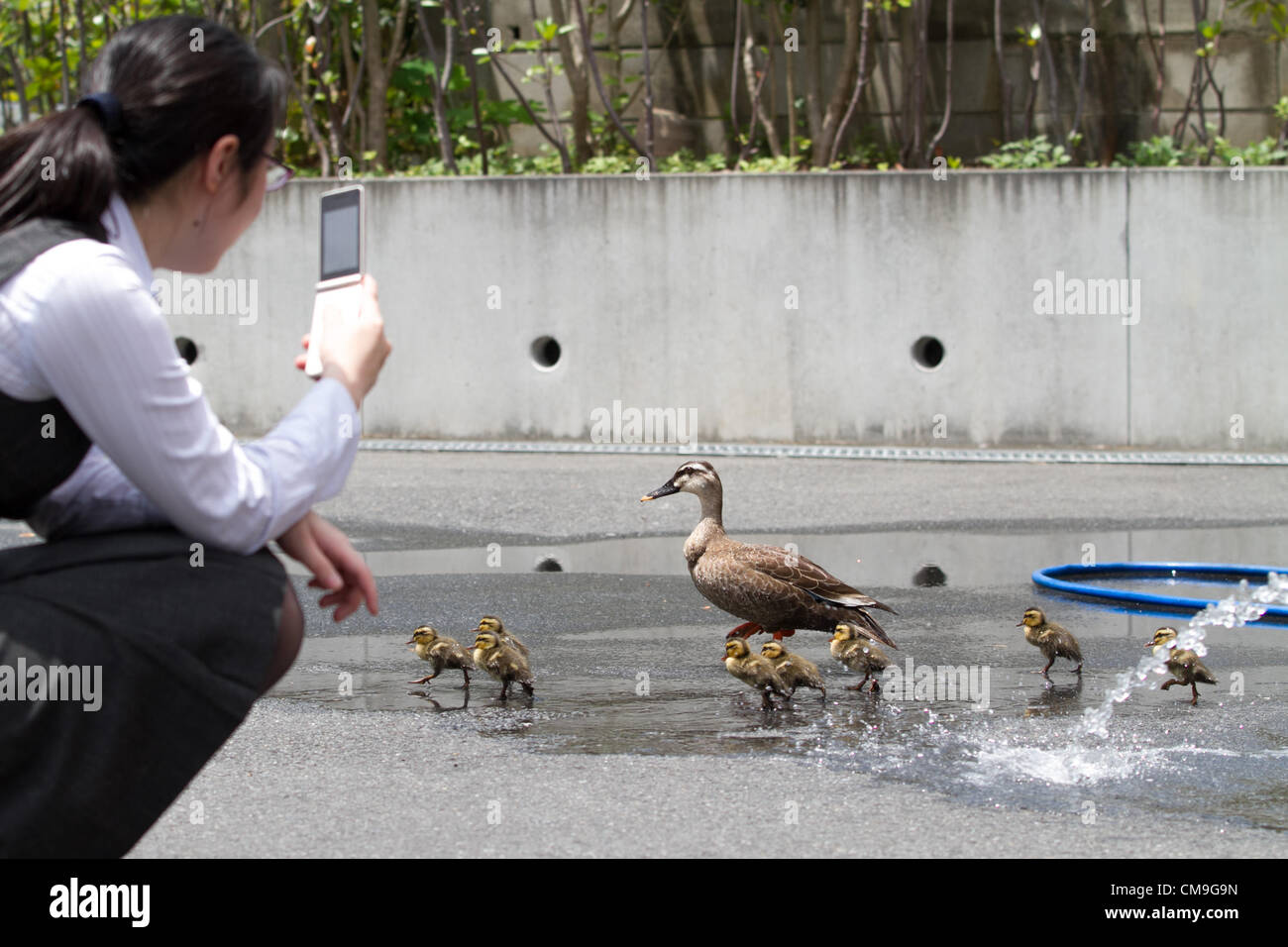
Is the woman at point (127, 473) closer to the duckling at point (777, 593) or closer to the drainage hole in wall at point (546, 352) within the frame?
the duckling at point (777, 593)

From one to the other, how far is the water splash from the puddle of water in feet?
0.19

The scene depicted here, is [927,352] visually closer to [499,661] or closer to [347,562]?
[499,661]

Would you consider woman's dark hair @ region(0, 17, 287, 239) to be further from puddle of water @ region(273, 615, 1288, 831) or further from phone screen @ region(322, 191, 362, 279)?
puddle of water @ region(273, 615, 1288, 831)

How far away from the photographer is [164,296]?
1440cm

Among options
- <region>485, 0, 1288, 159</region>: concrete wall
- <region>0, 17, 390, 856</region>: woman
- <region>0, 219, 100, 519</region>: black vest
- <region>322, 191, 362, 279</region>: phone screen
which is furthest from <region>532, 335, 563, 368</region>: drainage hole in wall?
<region>0, 219, 100, 519</region>: black vest

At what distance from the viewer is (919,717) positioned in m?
5.85

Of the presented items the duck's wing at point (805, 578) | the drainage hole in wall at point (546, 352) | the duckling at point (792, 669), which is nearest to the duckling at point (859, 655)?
the duckling at point (792, 669)

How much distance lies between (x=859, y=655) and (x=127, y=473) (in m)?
4.48

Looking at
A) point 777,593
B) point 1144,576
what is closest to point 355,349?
point 777,593

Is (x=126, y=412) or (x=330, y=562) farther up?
(x=126, y=412)

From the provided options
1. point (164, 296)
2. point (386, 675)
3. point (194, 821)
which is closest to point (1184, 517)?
point (386, 675)

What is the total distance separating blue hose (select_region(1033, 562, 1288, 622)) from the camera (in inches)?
308

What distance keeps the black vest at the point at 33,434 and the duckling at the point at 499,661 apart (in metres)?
3.87

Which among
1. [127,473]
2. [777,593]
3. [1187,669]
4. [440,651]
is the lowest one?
[1187,669]
